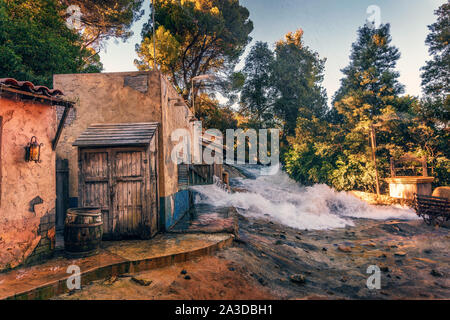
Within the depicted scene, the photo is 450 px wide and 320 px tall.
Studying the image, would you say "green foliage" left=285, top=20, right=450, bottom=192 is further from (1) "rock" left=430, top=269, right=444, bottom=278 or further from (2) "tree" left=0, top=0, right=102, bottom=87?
(2) "tree" left=0, top=0, right=102, bottom=87

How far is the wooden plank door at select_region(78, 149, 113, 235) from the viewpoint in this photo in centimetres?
638

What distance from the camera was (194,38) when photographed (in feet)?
68.8

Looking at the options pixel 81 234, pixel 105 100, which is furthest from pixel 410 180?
pixel 81 234

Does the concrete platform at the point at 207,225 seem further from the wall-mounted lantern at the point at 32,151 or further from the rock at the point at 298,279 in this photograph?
the wall-mounted lantern at the point at 32,151

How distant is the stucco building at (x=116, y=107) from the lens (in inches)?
284

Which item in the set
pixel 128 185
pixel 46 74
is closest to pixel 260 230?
pixel 128 185

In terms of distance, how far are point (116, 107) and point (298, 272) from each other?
655cm

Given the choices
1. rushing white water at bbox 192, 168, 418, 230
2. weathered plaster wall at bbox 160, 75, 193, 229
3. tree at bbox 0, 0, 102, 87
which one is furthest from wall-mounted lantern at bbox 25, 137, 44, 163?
rushing white water at bbox 192, 168, 418, 230

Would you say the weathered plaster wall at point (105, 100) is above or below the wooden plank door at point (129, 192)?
above

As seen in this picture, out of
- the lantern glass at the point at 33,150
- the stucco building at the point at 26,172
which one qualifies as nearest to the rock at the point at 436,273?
the stucco building at the point at 26,172

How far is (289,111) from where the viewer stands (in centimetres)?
3027

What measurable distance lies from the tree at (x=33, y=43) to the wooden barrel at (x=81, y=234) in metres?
7.63

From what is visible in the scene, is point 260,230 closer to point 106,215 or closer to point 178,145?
point 178,145

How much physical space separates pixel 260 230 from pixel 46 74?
36.4 feet
